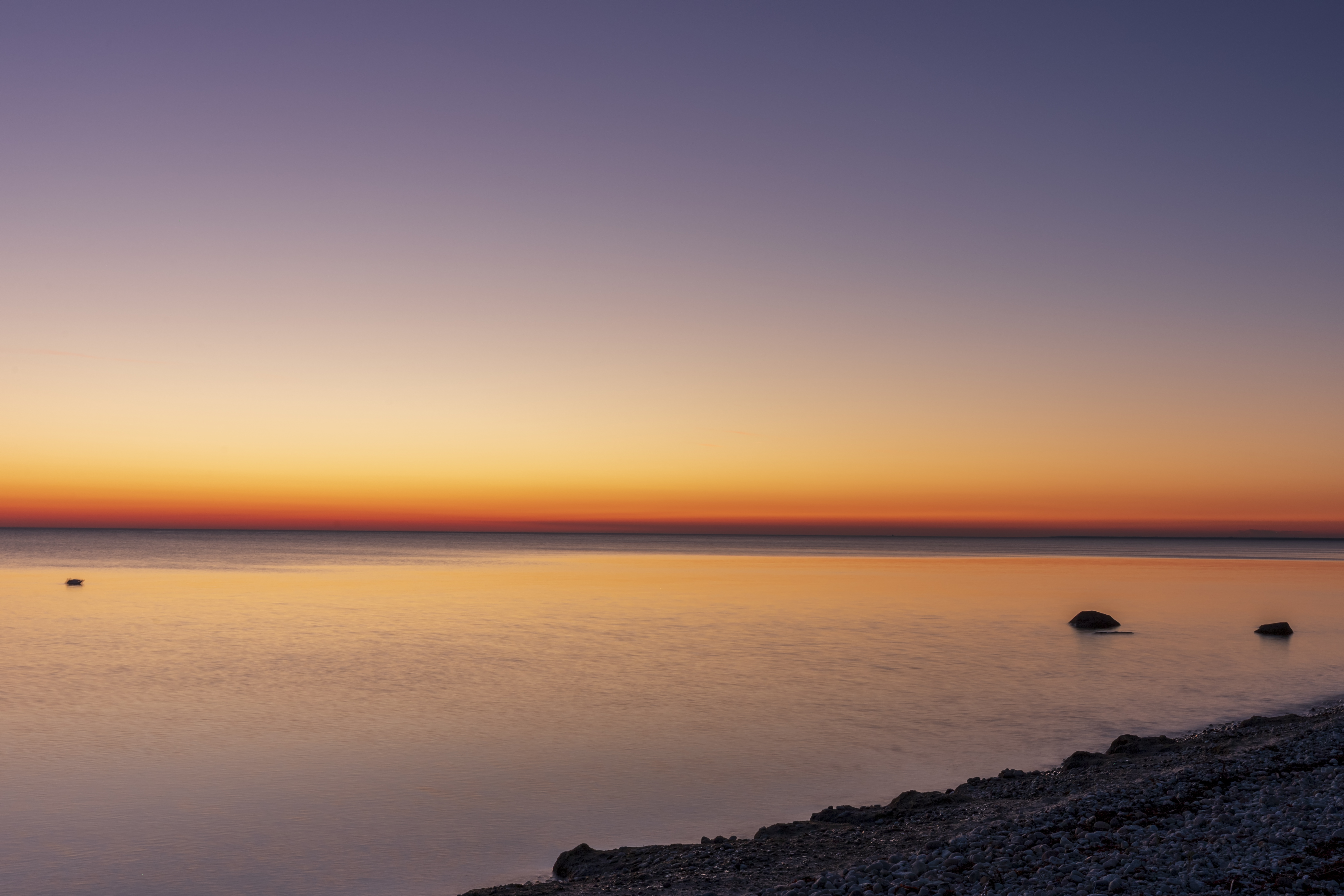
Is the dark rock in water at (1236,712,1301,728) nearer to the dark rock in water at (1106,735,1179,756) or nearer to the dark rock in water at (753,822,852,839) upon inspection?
A: the dark rock in water at (1106,735,1179,756)

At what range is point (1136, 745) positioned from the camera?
1716cm

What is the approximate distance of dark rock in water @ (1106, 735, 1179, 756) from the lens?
16.9 m

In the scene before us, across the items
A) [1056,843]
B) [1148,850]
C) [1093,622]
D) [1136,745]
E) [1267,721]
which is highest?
[1148,850]

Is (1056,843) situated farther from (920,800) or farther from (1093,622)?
(1093,622)

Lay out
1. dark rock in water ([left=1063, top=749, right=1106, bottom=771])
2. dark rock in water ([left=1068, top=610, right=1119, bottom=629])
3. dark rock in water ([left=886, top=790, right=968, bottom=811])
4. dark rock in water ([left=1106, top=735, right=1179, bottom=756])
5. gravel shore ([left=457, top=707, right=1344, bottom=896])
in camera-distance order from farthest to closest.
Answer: dark rock in water ([left=1068, top=610, right=1119, bottom=629])
dark rock in water ([left=1106, top=735, right=1179, bottom=756])
dark rock in water ([left=1063, top=749, right=1106, bottom=771])
dark rock in water ([left=886, top=790, right=968, bottom=811])
gravel shore ([left=457, top=707, right=1344, bottom=896])

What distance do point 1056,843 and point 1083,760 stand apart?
24.1ft

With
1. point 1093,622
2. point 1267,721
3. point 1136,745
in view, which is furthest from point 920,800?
point 1093,622

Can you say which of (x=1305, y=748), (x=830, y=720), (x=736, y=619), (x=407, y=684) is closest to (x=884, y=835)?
(x=1305, y=748)

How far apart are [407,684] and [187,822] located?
492 inches

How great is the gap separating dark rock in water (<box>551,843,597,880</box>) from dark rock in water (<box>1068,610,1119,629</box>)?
1385 inches

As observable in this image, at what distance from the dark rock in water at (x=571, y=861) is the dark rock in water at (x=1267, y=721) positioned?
15.3 meters

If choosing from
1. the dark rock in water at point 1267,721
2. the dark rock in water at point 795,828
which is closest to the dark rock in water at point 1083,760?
the dark rock in water at point 1267,721

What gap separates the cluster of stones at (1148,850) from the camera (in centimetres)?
805

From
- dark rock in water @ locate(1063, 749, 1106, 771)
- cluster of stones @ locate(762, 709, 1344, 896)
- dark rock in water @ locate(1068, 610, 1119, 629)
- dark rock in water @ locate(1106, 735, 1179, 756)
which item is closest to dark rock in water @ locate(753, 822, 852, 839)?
cluster of stones @ locate(762, 709, 1344, 896)
